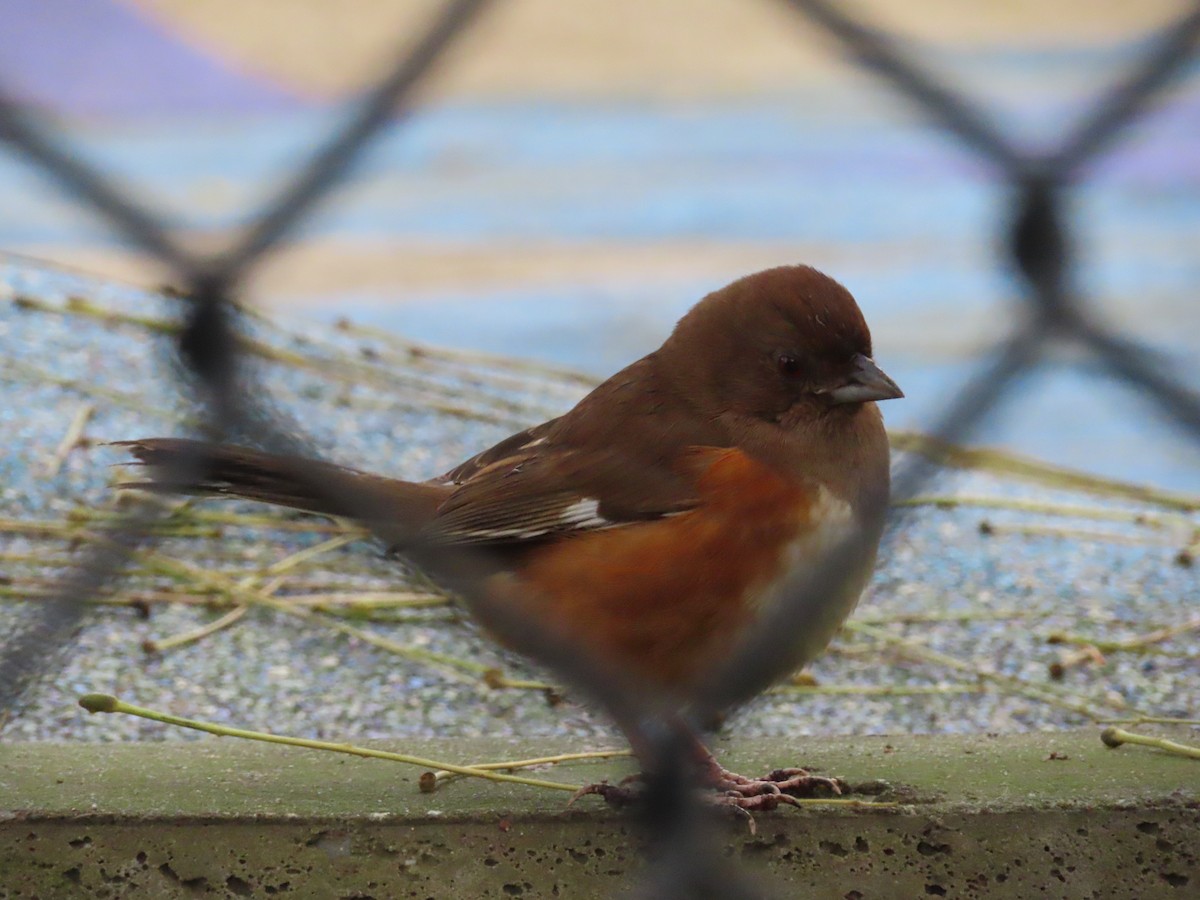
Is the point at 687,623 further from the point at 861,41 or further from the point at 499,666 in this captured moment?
the point at 861,41

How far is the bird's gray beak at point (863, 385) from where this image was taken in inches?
79.4

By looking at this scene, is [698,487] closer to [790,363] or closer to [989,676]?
[790,363]

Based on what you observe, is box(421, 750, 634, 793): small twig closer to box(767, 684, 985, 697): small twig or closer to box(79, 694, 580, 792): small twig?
box(79, 694, 580, 792): small twig

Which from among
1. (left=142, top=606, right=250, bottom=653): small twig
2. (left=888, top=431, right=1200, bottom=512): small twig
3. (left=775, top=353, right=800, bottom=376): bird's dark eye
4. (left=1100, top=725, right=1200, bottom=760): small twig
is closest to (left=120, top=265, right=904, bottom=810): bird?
(left=775, top=353, right=800, bottom=376): bird's dark eye

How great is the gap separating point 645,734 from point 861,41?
43cm

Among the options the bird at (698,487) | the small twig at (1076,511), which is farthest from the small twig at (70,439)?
the small twig at (1076,511)

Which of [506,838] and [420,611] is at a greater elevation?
[420,611]

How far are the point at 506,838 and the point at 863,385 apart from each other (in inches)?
30.6

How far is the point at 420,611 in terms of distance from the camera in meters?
2.70

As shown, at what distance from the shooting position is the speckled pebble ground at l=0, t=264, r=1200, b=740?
236 centimetres

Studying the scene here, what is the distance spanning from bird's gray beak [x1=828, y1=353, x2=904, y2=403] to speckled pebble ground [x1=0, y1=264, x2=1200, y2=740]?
20.0 inches

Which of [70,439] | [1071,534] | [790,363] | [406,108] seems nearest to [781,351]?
[790,363]

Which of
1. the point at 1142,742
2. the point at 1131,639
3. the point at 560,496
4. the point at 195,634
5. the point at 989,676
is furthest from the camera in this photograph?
the point at 1131,639

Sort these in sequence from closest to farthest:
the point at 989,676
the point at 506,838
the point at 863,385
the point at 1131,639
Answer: the point at 506,838
the point at 863,385
the point at 989,676
the point at 1131,639
